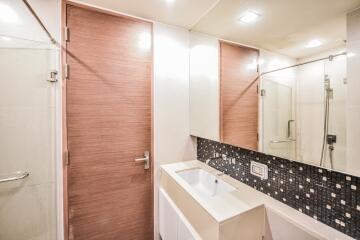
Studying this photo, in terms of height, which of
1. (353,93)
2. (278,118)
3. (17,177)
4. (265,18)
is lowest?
(17,177)

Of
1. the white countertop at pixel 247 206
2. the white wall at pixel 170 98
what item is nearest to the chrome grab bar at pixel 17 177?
the white wall at pixel 170 98

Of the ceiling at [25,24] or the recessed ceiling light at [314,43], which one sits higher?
the ceiling at [25,24]

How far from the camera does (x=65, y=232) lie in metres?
1.33

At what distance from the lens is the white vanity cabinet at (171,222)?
109 cm

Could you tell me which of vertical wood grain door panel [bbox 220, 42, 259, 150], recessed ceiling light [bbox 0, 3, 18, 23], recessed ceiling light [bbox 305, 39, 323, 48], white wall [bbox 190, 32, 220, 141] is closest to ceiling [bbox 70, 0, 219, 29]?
white wall [bbox 190, 32, 220, 141]

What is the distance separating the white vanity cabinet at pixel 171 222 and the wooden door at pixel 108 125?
0.51 ft

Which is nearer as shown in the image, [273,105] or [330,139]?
[330,139]

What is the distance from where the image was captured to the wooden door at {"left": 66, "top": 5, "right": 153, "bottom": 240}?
4.45 feet

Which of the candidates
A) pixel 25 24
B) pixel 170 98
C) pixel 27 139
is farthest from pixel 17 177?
pixel 170 98

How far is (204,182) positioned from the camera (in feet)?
5.11

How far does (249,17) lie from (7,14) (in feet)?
5.56

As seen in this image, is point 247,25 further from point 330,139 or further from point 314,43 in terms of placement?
point 330,139

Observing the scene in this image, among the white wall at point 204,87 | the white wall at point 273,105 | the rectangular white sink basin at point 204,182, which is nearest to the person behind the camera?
the white wall at point 273,105

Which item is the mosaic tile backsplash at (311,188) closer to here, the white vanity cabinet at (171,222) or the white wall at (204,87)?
the white wall at (204,87)
